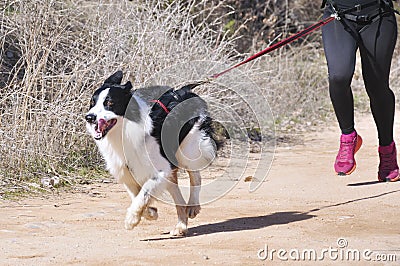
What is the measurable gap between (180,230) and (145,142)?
652mm

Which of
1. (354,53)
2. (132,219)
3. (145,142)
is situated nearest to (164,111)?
(145,142)

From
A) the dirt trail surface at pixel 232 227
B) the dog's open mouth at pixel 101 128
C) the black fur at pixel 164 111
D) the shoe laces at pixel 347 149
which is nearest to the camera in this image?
the dirt trail surface at pixel 232 227

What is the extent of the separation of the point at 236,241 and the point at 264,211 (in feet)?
3.66

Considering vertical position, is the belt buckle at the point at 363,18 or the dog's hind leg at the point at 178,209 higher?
the belt buckle at the point at 363,18

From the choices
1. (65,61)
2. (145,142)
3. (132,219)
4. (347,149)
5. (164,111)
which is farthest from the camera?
(65,61)

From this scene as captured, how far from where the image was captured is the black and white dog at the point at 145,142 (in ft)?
16.9

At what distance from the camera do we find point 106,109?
516 centimetres

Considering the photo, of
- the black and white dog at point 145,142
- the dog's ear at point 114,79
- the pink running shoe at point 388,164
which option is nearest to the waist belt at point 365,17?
the pink running shoe at point 388,164

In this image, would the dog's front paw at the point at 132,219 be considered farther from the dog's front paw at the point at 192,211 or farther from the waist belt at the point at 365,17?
the waist belt at the point at 365,17

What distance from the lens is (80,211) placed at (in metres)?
6.00

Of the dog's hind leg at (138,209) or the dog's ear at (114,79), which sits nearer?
the dog's hind leg at (138,209)

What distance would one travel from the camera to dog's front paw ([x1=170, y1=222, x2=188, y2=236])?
17.0 ft

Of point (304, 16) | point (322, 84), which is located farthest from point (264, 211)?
point (304, 16)

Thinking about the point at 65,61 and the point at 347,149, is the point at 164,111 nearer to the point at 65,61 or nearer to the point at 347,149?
the point at 347,149
